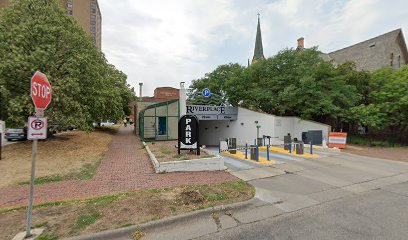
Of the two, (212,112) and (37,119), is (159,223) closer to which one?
A: (37,119)

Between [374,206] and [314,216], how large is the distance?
1795 mm

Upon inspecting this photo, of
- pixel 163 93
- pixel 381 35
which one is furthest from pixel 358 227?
pixel 163 93

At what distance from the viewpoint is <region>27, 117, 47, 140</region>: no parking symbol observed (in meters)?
3.43

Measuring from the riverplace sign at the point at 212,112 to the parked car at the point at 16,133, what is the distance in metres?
15.5

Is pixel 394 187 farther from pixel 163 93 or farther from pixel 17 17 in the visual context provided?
pixel 163 93

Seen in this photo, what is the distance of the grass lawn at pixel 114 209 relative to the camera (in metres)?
3.90

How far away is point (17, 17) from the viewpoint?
1166 centimetres

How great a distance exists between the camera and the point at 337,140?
1484cm

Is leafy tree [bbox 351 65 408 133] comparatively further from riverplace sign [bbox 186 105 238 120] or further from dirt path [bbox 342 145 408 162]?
riverplace sign [bbox 186 105 238 120]

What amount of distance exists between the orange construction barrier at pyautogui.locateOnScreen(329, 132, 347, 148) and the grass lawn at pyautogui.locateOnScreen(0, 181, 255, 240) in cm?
1207

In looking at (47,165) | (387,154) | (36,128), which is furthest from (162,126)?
(387,154)

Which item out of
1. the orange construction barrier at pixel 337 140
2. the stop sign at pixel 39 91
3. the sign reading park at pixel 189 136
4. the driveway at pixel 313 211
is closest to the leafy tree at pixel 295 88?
the orange construction barrier at pixel 337 140

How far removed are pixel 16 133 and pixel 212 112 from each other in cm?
1807

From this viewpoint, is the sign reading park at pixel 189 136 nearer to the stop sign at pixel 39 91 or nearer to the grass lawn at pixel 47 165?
the grass lawn at pixel 47 165
